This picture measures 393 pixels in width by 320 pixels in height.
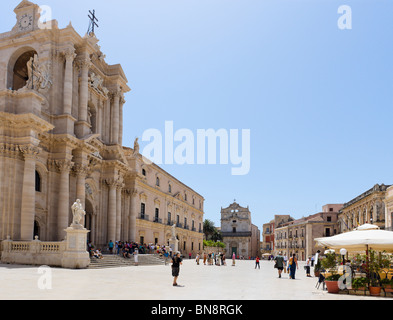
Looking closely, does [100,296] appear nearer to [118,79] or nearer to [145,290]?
[145,290]

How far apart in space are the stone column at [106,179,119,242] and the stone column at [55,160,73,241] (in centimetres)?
553

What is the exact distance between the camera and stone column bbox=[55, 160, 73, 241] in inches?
941

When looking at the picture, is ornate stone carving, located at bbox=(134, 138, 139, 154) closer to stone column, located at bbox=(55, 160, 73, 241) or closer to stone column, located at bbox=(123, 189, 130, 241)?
stone column, located at bbox=(123, 189, 130, 241)

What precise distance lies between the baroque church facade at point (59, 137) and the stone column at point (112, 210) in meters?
0.08

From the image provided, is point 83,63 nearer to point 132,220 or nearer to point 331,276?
point 132,220

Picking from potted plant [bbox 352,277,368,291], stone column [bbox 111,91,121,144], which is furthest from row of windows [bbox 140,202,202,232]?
potted plant [bbox 352,277,368,291]

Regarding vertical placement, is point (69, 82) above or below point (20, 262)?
above

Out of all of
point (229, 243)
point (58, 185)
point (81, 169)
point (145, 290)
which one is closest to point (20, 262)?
point (58, 185)

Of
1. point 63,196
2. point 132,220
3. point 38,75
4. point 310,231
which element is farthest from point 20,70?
point 310,231

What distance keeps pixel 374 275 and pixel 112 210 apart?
70.5ft

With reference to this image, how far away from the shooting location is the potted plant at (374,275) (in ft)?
38.4

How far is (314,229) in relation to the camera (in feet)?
224

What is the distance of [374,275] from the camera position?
12.0 meters

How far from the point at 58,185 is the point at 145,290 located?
15247 millimetres
